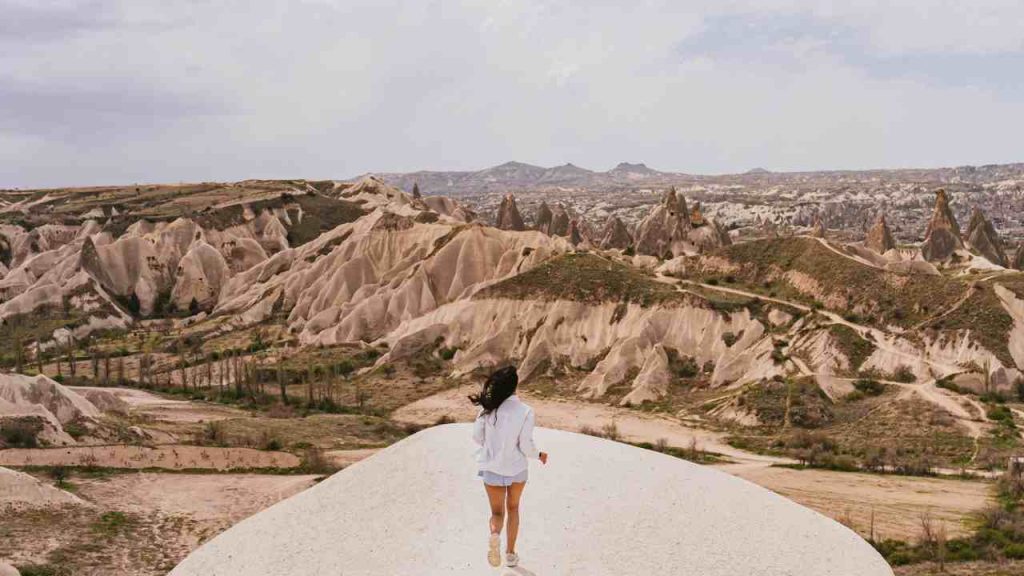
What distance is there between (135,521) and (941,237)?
198 feet

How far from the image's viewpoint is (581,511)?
11.0 meters

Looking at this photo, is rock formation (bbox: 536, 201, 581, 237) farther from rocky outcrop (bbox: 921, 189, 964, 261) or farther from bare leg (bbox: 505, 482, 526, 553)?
bare leg (bbox: 505, 482, 526, 553)

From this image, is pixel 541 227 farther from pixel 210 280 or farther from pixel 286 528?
pixel 286 528

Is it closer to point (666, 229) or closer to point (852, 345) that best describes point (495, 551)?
point (852, 345)

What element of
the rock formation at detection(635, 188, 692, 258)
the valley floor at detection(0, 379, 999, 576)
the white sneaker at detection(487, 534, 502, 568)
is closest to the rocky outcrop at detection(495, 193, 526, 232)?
the rock formation at detection(635, 188, 692, 258)

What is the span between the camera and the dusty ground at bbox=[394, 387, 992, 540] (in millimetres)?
21266

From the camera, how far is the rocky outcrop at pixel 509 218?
83812 millimetres

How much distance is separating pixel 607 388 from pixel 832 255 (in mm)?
15804

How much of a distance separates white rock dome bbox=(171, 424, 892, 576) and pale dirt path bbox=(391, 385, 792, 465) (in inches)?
810

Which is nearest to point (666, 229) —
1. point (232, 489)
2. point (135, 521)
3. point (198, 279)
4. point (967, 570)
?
point (198, 279)

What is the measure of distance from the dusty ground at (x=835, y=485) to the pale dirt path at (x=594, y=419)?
0.13 ft

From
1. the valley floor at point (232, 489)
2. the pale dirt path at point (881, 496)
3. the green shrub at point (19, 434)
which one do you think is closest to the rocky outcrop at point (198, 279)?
the valley floor at point (232, 489)

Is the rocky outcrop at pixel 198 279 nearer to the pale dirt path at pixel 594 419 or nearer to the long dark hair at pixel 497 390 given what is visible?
the pale dirt path at pixel 594 419

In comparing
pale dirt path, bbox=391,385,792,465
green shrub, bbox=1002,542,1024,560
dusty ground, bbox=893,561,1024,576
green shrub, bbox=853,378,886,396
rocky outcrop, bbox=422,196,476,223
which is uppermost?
rocky outcrop, bbox=422,196,476,223
